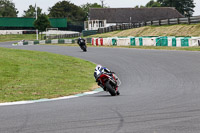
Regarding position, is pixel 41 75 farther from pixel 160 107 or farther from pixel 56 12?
pixel 56 12

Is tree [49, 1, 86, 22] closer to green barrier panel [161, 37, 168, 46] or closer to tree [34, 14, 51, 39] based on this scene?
tree [34, 14, 51, 39]

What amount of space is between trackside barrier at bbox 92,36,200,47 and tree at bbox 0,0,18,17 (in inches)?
4508

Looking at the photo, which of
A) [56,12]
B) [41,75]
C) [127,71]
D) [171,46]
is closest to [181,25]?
[171,46]

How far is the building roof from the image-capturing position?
94.8m

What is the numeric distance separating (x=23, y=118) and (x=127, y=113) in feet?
6.13

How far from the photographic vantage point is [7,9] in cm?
15325

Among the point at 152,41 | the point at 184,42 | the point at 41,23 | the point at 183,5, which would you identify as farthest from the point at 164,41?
the point at 183,5

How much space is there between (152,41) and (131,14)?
205 ft

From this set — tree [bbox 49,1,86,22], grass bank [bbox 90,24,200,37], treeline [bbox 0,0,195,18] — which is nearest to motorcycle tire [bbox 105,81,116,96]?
grass bank [bbox 90,24,200,37]

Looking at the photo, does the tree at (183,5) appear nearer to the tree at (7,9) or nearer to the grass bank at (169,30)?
the tree at (7,9)

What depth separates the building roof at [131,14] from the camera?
311 feet

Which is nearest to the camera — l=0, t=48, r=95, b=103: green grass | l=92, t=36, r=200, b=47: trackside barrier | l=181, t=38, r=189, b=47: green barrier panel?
l=0, t=48, r=95, b=103: green grass

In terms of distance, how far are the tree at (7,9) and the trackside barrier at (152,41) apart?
114510 mm

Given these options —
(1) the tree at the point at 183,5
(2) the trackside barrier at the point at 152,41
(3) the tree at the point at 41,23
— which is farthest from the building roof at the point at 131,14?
(2) the trackside barrier at the point at 152,41
